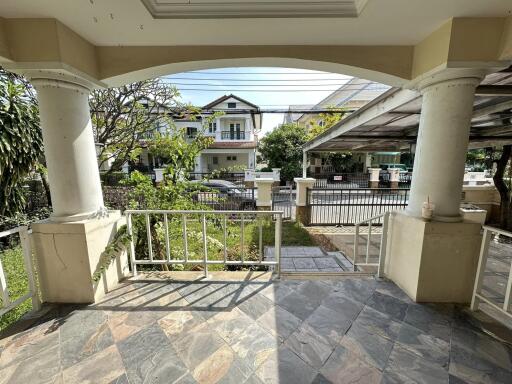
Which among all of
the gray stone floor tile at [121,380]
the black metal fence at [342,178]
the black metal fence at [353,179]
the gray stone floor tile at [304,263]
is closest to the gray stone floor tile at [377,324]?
the gray stone floor tile at [121,380]

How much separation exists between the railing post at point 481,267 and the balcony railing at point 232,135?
664 inches

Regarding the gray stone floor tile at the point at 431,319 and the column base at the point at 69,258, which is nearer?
the gray stone floor tile at the point at 431,319

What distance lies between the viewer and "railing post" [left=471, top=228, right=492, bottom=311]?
205 centimetres

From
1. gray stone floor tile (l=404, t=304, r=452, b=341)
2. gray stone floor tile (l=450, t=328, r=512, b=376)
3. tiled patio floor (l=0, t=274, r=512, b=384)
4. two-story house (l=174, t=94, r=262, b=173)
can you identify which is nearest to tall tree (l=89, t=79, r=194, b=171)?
tiled patio floor (l=0, t=274, r=512, b=384)

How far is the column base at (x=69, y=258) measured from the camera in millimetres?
2094

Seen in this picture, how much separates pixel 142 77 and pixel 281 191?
11626mm

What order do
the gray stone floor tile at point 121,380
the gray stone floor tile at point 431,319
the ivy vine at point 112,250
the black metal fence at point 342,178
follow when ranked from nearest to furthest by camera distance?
the gray stone floor tile at point 121,380 < the gray stone floor tile at point 431,319 < the ivy vine at point 112,250 < the black metal fence at point 342,178

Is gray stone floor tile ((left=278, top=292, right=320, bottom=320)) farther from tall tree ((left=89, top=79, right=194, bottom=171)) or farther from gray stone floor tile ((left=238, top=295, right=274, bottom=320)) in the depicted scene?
tall tree ((left=89, top=79, right=194, bottom=171))

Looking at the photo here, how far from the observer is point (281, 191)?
13641mm

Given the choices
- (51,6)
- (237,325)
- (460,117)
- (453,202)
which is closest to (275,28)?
(51,6)

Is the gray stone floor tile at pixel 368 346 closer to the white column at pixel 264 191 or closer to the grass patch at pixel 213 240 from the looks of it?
the grass patch at pixel 213 240

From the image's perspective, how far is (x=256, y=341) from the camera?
1.78 meters

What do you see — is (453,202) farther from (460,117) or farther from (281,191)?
(281,191)

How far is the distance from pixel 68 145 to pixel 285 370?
2601mm
